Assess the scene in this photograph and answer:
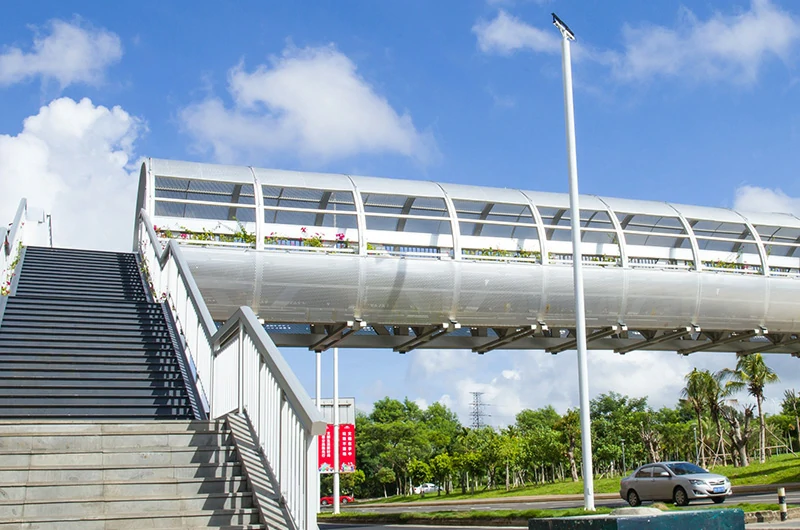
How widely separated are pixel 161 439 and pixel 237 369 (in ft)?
3.57

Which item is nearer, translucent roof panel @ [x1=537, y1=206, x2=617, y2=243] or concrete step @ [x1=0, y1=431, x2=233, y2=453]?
concrete step @ [x1=0, y1=431, x2=233, y2=453]

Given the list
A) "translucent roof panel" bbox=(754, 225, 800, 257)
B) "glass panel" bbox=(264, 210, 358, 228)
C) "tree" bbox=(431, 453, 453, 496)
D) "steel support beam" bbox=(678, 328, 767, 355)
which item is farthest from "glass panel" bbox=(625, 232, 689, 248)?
"tree" bbox=(431, 453, 453, 496)

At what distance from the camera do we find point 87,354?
1120 centimetres

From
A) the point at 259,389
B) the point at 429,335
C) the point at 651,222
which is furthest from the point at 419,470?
the point at 259,389

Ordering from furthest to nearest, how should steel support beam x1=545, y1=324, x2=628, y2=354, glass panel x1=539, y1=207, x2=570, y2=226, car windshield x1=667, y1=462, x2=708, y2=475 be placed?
car windshield x1=667, y1=462, x2=708, y2=475 < glass panel x1=539, y1=207, x2=570, y2=226 < steel support beam x1=545, y1=324, x2=628, y2=354

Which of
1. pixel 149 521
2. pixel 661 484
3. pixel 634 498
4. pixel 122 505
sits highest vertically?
pixel 122 505

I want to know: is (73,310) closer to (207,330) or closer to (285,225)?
(207,330)

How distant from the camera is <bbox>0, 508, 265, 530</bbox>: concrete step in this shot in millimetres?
6484

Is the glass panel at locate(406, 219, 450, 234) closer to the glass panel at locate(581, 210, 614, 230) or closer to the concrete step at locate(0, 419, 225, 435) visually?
the glass panel at locate(581, 210, 614, 230)

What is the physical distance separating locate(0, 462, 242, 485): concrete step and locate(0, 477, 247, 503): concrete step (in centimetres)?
9

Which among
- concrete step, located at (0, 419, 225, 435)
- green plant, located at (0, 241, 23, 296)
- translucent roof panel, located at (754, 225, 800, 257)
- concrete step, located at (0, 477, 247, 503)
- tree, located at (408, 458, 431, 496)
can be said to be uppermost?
translucent roof panel, located at (754, 225, 800, 257)

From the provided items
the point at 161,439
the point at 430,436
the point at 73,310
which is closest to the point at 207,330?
the point at 161,439

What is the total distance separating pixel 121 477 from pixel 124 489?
0.26 meters

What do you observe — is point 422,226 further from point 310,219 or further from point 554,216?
point 554,216
